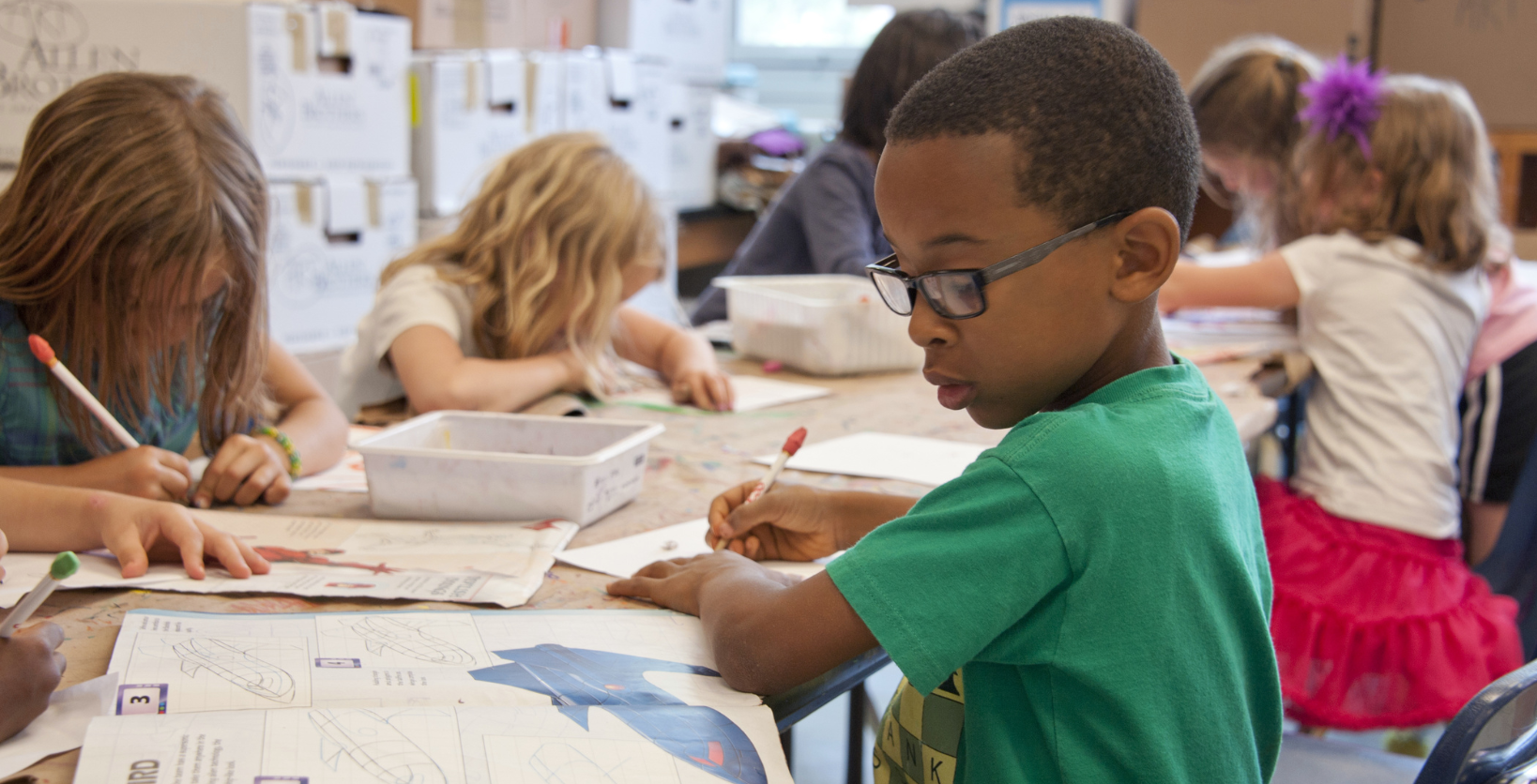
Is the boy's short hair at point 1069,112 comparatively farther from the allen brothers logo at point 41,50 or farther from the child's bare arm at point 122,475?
the allen brothers logo at point 41,50

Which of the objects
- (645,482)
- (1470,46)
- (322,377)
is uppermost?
(1470,46)

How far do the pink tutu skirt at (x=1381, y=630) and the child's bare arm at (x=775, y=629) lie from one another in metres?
1.11

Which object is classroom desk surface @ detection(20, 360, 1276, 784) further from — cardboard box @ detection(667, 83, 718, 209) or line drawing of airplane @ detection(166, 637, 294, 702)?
cardboard box @ detection(667, 83, 718, 209)

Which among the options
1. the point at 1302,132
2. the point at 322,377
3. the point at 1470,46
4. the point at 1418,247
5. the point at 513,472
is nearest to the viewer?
the point at 513,472

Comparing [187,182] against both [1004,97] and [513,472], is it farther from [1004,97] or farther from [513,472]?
[1004,97]

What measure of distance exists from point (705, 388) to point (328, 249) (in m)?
1.14

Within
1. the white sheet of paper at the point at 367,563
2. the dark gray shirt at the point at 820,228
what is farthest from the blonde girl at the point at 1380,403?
the white sheet of paper at the point at 367,563

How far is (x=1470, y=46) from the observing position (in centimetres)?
321

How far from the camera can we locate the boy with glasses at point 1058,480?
60cm

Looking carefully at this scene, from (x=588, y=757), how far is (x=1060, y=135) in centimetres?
42

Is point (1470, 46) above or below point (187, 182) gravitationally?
above

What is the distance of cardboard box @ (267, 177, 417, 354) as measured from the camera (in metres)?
2.18

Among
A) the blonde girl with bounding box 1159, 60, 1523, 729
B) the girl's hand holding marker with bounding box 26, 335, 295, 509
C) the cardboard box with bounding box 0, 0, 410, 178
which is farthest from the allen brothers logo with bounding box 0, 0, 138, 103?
the blonde girl with bounding box 1159, 60, 1523, 729

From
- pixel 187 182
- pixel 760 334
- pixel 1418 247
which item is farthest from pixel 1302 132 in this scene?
pixel 187 182
